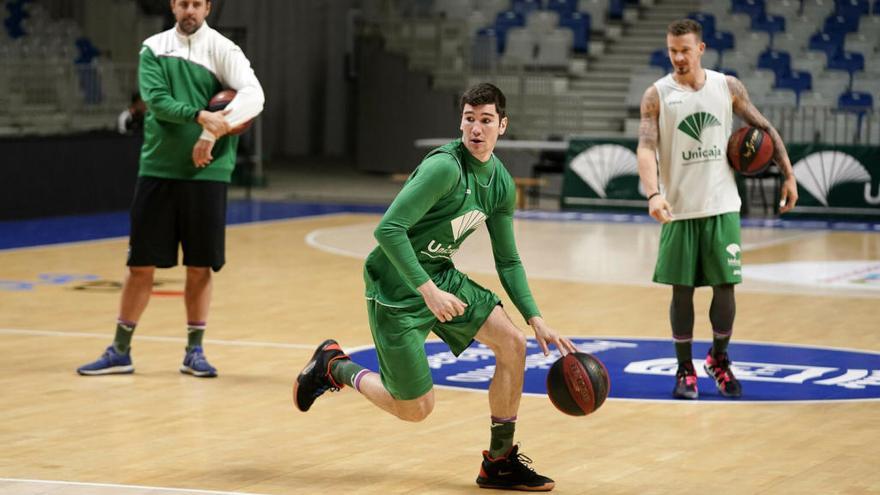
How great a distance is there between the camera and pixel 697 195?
8195 millimetres

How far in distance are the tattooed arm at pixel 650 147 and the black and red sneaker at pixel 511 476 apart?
2.26 m

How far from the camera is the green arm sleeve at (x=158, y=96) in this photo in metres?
8.31

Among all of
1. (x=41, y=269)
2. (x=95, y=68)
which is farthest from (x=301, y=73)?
(x=41, y=269)

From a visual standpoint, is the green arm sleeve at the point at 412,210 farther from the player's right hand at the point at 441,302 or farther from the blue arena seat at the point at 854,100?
the blue arena seat at the point at 854,100

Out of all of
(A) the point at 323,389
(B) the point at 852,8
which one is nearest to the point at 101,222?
(B) the point at 852,8

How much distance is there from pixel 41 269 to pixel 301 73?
18.6m

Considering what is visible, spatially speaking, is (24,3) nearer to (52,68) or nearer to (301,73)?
(52,68)

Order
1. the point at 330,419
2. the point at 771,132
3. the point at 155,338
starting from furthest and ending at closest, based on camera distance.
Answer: the point at 155,338 → the point at 771,132 → the point at 330,419

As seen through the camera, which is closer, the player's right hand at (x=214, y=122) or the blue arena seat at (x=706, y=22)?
the player's right hand at (x=214, y=122)

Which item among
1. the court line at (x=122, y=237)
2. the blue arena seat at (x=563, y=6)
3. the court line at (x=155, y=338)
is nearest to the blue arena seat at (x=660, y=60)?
the blue arena seat at (x=563, y=6)

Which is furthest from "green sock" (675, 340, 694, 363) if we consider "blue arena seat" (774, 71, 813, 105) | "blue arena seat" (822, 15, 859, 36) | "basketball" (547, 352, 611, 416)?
"blue arena seat" (822, 15, 859, 36)

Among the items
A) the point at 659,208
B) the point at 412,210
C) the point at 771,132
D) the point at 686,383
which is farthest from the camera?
the point at 771,132

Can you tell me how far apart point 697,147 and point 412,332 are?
2.84 meters

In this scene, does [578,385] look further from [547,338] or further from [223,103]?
[223,103]
